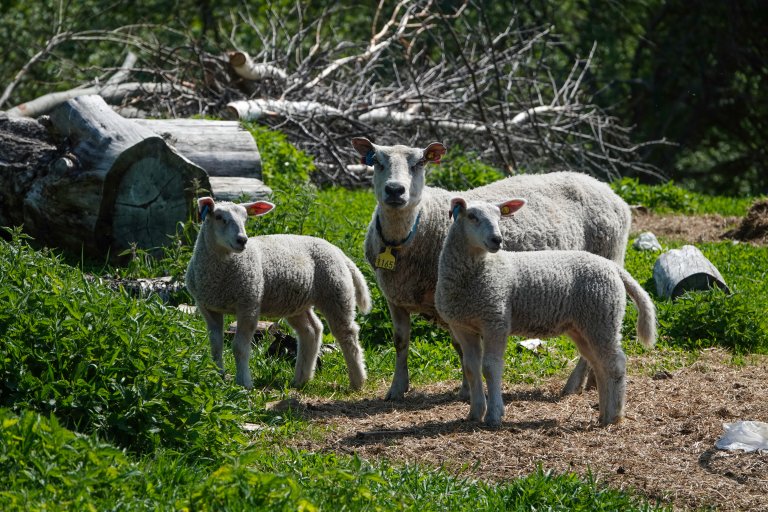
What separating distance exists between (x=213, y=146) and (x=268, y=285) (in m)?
3.61

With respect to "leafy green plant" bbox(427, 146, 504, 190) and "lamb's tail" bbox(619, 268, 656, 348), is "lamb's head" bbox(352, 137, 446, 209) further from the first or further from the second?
"leafy green plant" bbox(427, 146, 504, 190)

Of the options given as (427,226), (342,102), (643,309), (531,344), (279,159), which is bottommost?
(531,344)

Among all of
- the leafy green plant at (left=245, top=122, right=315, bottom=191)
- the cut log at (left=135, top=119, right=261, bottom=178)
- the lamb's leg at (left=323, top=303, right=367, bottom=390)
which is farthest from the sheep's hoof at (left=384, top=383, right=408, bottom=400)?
the leafy green plant at (left=245, top=122, right=315, bottom=191)

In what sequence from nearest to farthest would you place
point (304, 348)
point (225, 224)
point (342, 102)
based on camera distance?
point (225, 224) < point (304, 348) < point (342, 102)

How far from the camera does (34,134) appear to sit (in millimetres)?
9438

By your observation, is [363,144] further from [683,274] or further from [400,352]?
[683,274]

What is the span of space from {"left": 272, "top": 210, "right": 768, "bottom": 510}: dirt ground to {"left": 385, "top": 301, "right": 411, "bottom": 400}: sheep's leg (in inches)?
3.3

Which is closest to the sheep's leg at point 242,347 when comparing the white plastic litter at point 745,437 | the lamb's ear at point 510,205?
the lamb's ear at point 510,205

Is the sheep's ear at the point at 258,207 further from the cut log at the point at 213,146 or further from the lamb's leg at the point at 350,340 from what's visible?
the cut log at the point at 213,146

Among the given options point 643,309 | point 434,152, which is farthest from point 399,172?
point 643,309

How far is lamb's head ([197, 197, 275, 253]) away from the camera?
6.52 m

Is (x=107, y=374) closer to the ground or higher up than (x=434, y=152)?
closer to the ground

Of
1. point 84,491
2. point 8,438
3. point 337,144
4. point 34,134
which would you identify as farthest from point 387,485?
point 337,144

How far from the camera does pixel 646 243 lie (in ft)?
35.5
